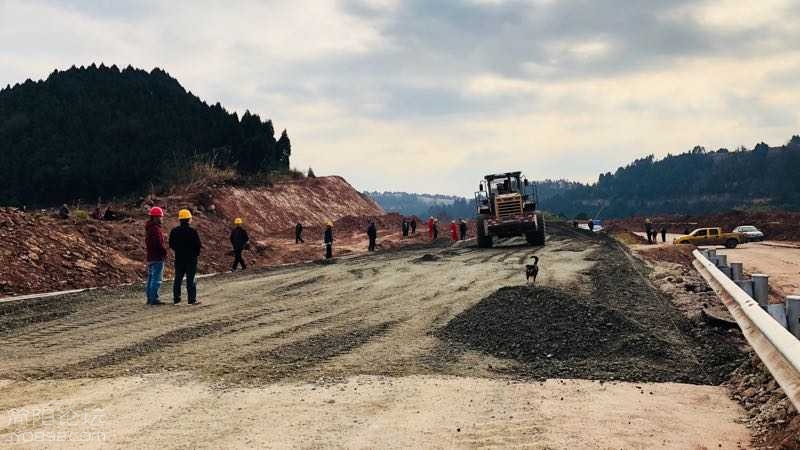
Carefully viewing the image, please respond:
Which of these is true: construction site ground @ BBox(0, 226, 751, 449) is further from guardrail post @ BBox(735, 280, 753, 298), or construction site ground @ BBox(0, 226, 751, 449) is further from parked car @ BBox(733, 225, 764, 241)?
parked car @ BBox(733, 225, 764, 241)

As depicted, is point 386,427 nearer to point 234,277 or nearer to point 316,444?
point 316,444

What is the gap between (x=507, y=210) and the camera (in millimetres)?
27438

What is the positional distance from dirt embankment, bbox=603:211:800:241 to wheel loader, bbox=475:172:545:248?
1219 inches

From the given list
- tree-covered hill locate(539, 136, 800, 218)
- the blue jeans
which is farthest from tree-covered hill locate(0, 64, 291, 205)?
tree-covered hill locate(539, 136, 800, 218)

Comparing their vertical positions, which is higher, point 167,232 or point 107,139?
point 107,139

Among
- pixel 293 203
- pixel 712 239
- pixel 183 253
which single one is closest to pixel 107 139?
pixel 293 203

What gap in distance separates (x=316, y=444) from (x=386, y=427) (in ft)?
2.03

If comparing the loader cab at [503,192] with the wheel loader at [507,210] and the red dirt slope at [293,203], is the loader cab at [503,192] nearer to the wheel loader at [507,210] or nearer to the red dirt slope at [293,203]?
the wheel loader at [507,210]

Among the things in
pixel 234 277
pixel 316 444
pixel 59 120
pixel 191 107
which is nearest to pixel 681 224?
pixel 191 107

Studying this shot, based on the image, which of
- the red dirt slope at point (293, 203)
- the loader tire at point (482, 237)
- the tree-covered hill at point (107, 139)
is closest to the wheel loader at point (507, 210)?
the loader tire at point (482, 237)

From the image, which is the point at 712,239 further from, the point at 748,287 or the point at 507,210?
the point at 748,287

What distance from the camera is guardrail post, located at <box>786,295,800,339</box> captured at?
5.25 meters

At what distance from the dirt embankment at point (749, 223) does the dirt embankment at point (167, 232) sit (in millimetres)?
32246

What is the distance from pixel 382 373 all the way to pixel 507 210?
22.0 m
